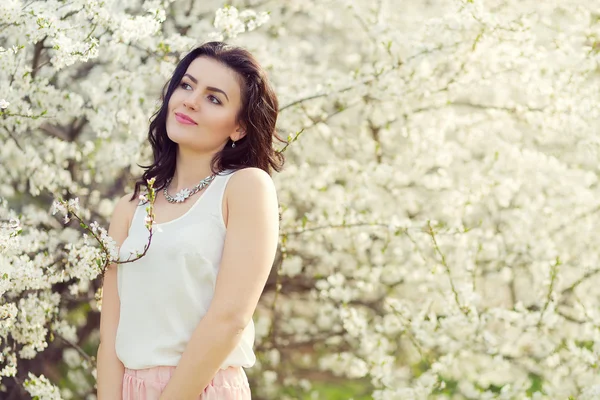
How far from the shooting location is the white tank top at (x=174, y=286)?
190 centimetres

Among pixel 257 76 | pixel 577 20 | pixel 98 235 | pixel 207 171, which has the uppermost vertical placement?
pixel 257 76

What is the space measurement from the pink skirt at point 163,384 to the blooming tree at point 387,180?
1.34m

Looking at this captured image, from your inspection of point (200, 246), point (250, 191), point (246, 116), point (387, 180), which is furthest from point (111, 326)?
point (387, 180)

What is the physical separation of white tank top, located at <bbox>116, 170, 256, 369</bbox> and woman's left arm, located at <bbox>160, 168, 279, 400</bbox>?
71 mm

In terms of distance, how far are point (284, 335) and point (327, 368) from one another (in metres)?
0.44

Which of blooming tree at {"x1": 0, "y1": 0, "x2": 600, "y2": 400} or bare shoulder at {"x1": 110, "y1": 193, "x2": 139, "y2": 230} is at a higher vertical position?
bare shoulder at {"x1": 110, "y1": 193, "x2": 139, "y2": 230}

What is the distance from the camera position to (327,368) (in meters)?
5.05

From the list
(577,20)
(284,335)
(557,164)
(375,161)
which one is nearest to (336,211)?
(375,161)

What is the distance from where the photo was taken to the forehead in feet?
6.88

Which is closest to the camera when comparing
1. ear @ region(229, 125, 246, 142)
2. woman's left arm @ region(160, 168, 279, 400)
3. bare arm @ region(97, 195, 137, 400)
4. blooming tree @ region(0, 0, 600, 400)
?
woman's left arm @ region(160, 168, 279, 400)

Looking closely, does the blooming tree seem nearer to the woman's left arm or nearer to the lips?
the lips

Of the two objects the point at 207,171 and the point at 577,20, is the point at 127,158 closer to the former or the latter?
the point at 207,171

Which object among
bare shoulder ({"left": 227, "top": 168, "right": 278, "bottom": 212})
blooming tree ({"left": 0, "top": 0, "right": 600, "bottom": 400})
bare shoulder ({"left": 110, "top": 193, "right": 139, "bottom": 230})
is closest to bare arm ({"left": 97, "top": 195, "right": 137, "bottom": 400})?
bare shoulder ({"left": 110, "top": 193, "right": 139, "bottom": 230})

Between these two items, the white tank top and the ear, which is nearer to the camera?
the white tank top
